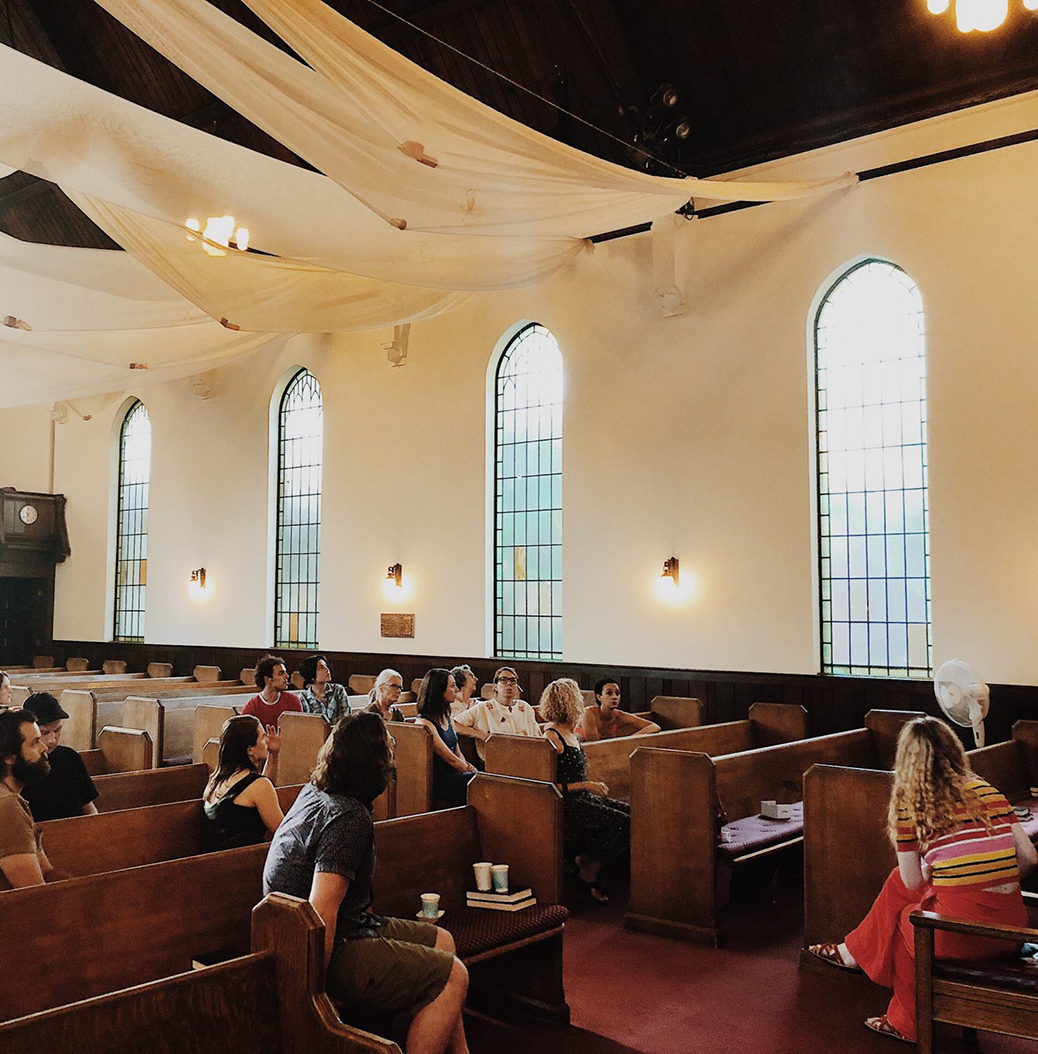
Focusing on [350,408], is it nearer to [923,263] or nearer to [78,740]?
[78,740]

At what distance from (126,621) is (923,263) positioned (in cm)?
1053

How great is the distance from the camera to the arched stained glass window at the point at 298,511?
1138cm

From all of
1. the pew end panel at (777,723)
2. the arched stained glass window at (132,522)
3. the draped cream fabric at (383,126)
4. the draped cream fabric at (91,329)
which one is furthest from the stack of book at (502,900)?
the arched stained glass window at (132,522)

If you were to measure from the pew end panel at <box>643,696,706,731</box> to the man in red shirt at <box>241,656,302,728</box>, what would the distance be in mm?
2767

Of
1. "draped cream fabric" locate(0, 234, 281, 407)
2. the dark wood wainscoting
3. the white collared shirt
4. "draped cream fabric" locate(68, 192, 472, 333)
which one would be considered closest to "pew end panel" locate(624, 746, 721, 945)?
the white collared shirt

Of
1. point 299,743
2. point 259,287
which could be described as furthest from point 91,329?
point 299,743

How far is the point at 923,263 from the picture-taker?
24.2ft

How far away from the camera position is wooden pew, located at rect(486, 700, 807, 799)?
5371 millimetres

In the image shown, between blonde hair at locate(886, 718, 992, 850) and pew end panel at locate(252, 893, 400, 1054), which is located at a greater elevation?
blonde hair at locate(886, 718, 992, 850)

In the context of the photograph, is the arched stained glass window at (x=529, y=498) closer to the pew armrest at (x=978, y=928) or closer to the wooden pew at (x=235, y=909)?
the wooden pew at (x=235, y=909)

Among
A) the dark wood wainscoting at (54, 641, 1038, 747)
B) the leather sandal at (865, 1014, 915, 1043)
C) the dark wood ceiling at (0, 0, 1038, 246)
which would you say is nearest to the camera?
the leather sandal at (865, 1014, 915, 1043)

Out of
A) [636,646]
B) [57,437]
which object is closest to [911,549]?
[636,646]

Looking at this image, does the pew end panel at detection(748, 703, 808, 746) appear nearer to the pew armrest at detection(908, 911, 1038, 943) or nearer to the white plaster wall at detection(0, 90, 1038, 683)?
the white plaster wall at detection(0, 90, 1038, 683)

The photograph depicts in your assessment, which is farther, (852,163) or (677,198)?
(852,163)
